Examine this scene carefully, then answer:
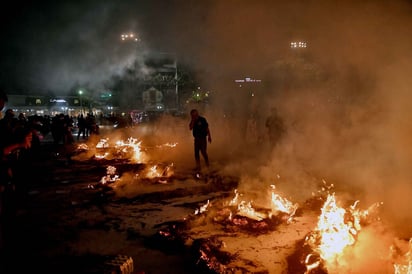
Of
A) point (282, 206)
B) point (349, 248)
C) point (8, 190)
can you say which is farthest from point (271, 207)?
point (8, 190)

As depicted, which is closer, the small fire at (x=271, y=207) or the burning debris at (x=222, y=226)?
the burning debris at (x=222, y=226)

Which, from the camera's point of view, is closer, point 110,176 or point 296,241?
point 296,241

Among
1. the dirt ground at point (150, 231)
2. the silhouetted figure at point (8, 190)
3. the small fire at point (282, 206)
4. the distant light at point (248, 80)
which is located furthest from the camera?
the distant light at point (248, 80)

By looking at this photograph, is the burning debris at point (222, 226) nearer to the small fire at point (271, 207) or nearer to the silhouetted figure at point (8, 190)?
the small fire at point (271, 207)

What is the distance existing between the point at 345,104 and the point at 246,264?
21.7ft

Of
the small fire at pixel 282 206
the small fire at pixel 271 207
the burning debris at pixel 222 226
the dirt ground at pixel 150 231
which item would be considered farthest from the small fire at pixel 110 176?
the small fire at pixel 282 206

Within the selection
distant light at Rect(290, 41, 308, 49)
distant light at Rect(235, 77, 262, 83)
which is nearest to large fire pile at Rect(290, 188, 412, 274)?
distant light at Rect(290, 41, 308, 49)

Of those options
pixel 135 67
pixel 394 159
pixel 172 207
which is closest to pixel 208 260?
pixel 172 207

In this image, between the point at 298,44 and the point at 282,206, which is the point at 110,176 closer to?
the point at 282,206

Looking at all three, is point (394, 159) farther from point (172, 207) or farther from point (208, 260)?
point (208, 260)

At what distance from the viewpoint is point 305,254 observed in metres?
3.26

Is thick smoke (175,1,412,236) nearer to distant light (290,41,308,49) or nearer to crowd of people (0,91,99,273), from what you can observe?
distant light (290,41,308,49)

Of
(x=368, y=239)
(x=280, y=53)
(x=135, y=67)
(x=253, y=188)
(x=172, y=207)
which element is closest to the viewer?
(x=368, y=239)

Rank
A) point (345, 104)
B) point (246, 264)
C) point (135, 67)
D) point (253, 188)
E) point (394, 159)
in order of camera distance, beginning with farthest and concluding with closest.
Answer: point (135, 67) → point (345, 104) → point (394, 159) → point (253, 188) → point (246, 264)
